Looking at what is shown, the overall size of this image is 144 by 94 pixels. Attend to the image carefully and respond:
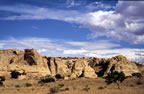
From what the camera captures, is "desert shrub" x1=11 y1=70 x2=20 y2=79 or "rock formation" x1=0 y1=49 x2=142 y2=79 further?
"rock formation" x1=0 y1=49 x2=142 y2=79

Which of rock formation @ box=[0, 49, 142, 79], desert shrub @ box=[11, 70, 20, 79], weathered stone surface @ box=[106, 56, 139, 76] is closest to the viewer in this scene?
desert shrub @ box=[11, 70, 20, 79]

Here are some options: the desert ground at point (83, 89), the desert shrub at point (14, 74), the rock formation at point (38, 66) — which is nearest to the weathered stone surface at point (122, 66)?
the rock formation at point (38, 66)

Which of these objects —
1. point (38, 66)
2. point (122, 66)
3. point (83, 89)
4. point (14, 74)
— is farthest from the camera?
point (122, 66)

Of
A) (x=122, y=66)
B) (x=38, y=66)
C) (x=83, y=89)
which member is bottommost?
(x=122, y=66)

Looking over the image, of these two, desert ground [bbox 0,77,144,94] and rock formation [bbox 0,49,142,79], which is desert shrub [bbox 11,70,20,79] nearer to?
rock formation [bbox 0,49,142,79]

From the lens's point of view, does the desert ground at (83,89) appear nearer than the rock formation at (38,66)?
Yes

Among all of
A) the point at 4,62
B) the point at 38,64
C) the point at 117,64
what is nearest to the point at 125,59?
the point at 117,64

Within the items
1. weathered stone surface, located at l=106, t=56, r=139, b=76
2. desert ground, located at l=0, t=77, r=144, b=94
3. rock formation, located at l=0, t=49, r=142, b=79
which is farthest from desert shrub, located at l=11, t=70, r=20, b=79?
weathered stone surface, located at l=106, t=56, r=139, b=76

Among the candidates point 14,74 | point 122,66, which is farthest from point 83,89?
point 122,66

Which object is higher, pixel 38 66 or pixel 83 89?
pixel 38 66

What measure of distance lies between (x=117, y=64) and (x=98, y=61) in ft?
50.7

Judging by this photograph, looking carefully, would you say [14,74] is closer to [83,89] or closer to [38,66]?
[38,66]

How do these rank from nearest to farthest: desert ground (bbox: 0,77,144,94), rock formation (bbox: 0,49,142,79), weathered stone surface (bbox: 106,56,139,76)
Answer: desert ground (bbox: 0,77,144,94) < rock formation (bbox: 0,49,142,79) < weathered stone surface (bbox: 106,56,139,76)

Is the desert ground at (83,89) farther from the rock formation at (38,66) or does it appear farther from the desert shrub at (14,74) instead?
the rock formation at (38,66)
